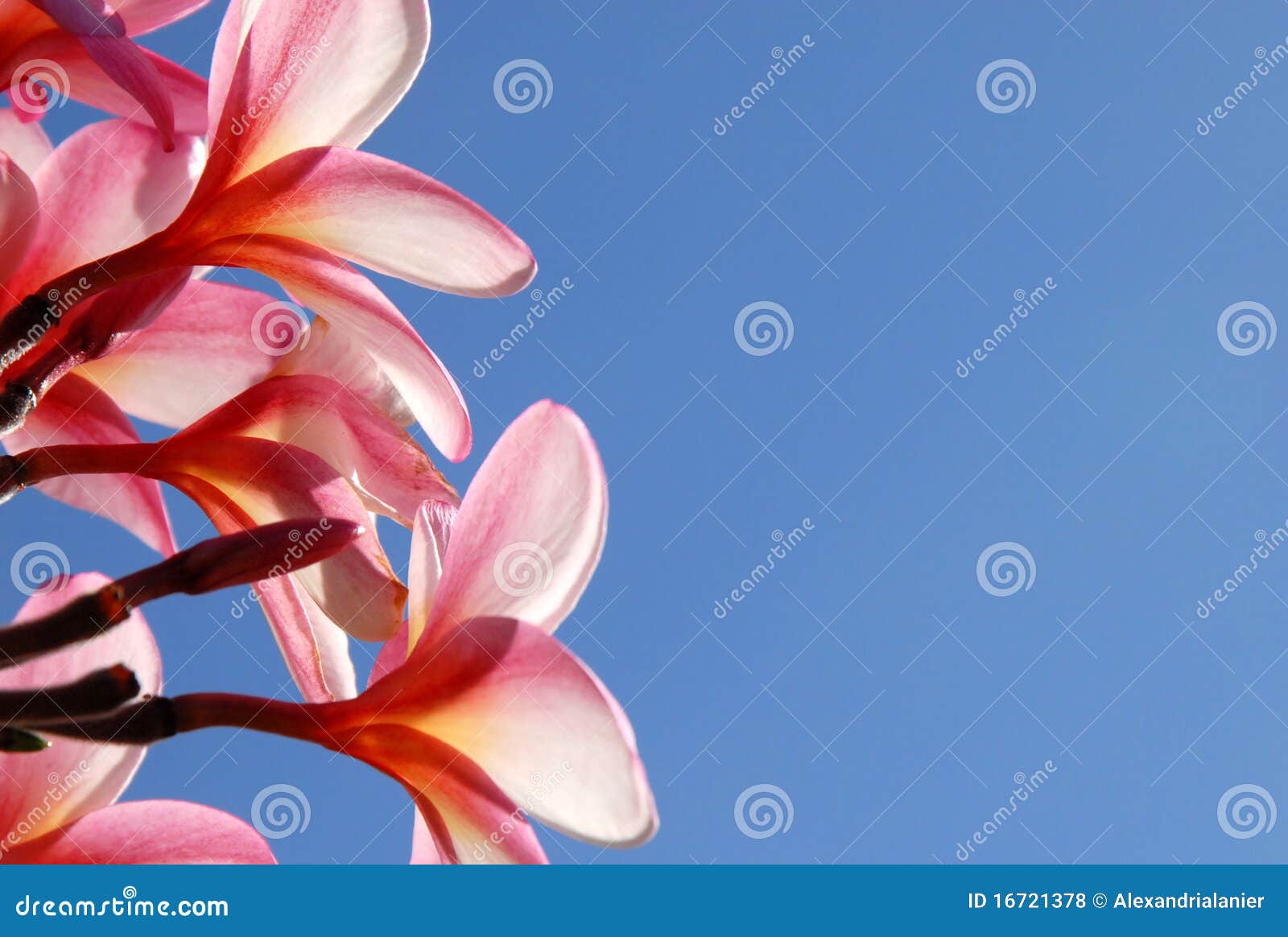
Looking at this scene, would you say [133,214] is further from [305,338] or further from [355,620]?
[355,620]

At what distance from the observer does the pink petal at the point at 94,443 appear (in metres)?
0.58

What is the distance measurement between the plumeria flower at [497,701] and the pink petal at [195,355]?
0.17 meters

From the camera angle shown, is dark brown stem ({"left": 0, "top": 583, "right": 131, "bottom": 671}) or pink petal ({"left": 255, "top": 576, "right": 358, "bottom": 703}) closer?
dark brown stem ({"left": 0, "top": 583, "right": 131, "bottom": 671})

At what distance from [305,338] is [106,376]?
12 centimetres

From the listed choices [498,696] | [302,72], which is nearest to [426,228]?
[302,72]

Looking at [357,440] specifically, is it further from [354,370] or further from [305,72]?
[305,72]

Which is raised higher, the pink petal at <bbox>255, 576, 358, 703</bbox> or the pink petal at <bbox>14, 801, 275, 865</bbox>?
the pink petal at <bbox>255, 576, 358, 703</bbox>

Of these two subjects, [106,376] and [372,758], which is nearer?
[372,758]

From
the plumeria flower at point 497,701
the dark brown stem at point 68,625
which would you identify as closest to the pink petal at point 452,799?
the plumeria flower at point 497,701

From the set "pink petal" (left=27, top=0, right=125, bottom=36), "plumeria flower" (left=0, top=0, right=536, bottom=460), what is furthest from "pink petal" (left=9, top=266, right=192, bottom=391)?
"pink petal" (left=27, top=0, right=125, bottom=36)

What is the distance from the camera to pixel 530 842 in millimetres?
459

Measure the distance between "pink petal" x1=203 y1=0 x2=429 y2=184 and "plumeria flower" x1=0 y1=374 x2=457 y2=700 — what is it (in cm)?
10

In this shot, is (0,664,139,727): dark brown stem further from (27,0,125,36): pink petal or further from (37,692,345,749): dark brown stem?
(27,0,125,36): pink petal

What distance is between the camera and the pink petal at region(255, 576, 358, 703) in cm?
53
